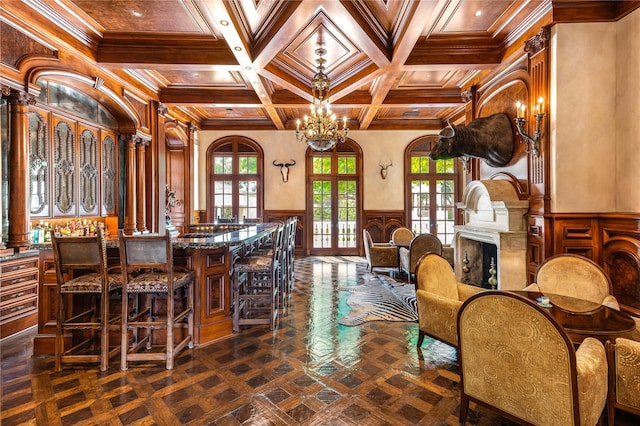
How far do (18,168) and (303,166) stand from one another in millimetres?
6129

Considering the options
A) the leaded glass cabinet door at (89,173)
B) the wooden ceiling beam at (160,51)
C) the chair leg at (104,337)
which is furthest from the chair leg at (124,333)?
the wooden ceiling beam at (160,51)

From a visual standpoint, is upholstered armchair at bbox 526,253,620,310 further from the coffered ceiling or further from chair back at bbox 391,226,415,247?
chair back at bbox 391,226,415,247

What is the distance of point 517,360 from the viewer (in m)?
1.57

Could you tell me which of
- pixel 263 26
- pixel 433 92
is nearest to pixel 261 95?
pixel 263 26

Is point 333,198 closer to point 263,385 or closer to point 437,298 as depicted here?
point 437,298

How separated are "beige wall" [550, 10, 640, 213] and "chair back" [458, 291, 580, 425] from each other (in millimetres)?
2533

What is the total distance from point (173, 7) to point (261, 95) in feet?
7.89

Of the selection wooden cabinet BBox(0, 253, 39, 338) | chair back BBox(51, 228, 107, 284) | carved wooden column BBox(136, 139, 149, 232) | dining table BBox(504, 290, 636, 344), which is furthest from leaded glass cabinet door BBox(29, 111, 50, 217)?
dining table BBox(504, 290, 636, 344)

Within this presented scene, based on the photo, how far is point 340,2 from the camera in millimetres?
3139

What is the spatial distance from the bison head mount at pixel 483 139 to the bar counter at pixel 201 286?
2.97m

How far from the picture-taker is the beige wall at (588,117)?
330 cm

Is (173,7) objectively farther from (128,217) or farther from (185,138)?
(185,138)

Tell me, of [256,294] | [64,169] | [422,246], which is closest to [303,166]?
[422,246]

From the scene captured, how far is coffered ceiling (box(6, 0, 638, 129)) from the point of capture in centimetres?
342
